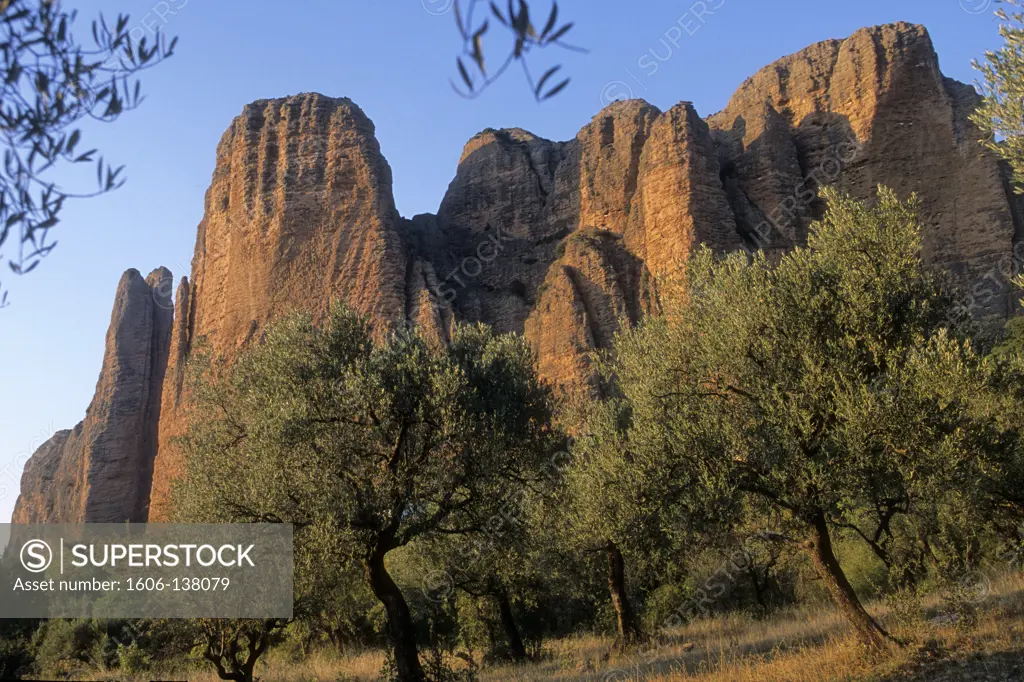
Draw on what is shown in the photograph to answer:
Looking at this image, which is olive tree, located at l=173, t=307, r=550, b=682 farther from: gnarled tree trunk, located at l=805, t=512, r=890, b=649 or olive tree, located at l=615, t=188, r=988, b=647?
gnarled tree trunk, located at l=805, t=512, r=890, b=649

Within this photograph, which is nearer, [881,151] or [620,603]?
[620,603]

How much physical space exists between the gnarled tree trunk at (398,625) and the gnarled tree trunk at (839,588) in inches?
302

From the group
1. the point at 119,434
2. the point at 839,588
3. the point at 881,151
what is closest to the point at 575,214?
the point at 881,151

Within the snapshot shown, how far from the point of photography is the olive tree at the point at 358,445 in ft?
44.1

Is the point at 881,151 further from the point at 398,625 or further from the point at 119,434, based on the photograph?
the point at 119,434

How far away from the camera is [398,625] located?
14148 mm

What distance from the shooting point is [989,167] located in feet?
164

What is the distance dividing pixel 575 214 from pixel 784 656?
49.4m

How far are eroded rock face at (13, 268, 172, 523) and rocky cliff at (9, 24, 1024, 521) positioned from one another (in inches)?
11.9

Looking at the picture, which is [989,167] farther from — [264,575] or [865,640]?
[264,575]

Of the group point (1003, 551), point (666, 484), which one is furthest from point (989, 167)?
point (666, 484)

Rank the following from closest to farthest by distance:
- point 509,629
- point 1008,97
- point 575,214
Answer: point 1008,97 < point 509,629 < point 575,214

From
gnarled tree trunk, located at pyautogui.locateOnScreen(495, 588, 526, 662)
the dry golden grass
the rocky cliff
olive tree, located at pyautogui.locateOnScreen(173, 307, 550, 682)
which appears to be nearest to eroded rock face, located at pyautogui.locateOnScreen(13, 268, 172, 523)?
the rocky cliff

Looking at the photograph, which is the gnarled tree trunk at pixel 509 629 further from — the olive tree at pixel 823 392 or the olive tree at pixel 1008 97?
the olive tree at pixel 1008 97
